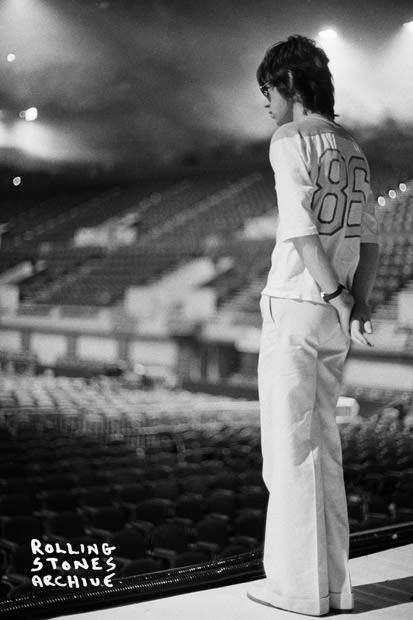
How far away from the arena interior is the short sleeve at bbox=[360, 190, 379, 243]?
2.05 ft

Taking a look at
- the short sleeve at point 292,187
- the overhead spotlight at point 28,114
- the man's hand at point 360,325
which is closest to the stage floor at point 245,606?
the man's hand at point 360,325

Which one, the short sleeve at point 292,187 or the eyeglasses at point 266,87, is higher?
the eyeglasses at point 266,87

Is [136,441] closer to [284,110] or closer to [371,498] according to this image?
[371,498]

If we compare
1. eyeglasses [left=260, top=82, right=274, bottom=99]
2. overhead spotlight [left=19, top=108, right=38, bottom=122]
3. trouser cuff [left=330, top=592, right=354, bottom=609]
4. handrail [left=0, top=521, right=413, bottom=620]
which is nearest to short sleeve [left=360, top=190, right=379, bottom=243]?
eyeglasses [left=260, top=82, right=274, bottom=99]

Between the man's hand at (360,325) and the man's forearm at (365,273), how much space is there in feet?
0.17

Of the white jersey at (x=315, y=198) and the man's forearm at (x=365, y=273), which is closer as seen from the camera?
the white jersey at (x=315, y=198)

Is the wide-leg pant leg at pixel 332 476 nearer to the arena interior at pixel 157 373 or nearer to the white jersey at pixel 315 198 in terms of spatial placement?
the white jersey at pixel 315 198

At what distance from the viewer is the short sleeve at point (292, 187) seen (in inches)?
65.9

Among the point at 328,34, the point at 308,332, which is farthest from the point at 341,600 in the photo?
the point at 328,34

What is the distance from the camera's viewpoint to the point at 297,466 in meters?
1.73

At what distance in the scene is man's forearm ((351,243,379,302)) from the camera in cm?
183

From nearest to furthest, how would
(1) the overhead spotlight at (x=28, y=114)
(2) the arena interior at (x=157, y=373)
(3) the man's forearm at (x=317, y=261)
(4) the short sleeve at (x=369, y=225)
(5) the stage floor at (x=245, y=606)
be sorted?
(3) the man's forearm at (x=317, y=261) < (5) the stage floor at (x=245, y=606) < (4) the short sleeve at (x=369, y=225) < (2) the arena interior at (x=157, y=373) < (1) the overhead spotlight at (x=28, y=114)

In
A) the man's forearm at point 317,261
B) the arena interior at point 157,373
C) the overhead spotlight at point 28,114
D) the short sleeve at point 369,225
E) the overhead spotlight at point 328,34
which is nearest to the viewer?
the man's forearm at point 317,261

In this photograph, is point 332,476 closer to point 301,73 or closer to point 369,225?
point 369,225
